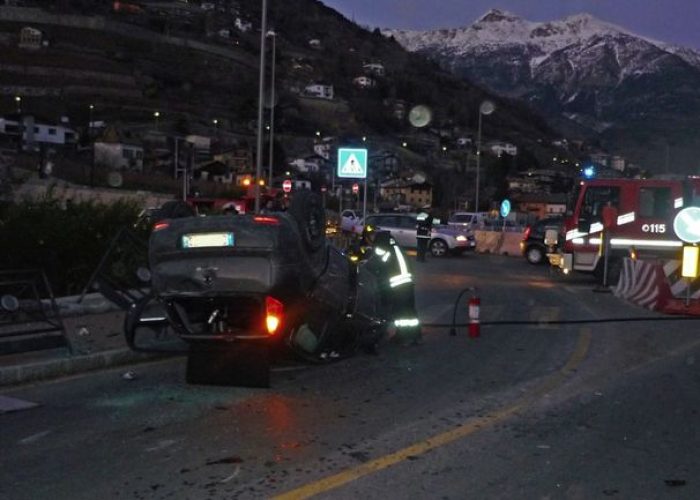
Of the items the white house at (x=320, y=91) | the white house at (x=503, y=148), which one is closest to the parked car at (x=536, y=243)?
the white house at (x=503, y=148)

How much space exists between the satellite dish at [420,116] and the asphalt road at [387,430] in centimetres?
14694

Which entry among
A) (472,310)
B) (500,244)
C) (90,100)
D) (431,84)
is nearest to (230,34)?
(431,84)

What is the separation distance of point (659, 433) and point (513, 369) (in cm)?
256

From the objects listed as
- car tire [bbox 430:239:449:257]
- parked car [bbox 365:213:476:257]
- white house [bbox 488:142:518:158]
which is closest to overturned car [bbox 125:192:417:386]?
parked car [bbox 365:213:476:257]

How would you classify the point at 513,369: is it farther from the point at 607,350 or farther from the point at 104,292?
the point at 104,292

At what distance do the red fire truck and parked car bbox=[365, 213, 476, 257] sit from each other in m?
10.3

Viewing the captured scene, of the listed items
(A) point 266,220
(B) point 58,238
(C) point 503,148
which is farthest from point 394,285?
(C) point 503,148

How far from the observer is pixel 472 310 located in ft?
36.7

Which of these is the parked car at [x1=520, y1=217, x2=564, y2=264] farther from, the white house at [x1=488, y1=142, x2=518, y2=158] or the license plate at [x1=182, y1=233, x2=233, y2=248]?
the white house at [x1=488, y1=142, x2=518, y2=158]

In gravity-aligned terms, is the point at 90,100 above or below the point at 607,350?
above

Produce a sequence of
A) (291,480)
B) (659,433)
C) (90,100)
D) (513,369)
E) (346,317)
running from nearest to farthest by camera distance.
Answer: (291,480), (659,433), (346,317), (513,369), (90,100)

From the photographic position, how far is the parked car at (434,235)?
31.3 metres

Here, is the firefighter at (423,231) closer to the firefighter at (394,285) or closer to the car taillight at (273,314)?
the firefighter at (394,285)

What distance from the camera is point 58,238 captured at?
12352 millimetres
